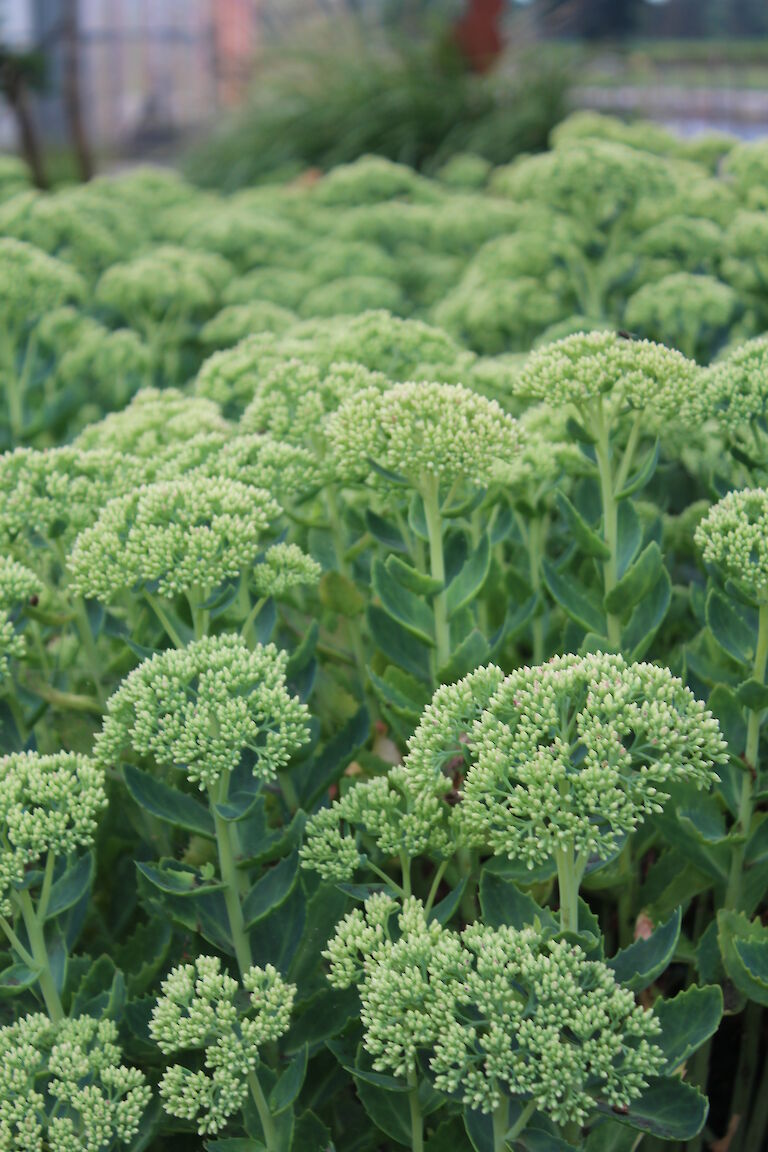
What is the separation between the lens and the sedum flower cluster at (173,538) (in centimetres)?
179

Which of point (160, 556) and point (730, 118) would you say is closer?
point (160, 556)

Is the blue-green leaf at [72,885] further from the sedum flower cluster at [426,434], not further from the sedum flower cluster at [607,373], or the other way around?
the sedum flower cluster at [607,373]

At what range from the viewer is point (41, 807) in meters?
1.67

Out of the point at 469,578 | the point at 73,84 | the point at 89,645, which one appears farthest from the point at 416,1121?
the point at 73,84

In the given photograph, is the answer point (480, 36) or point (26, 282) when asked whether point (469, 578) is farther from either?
point (480, 36)

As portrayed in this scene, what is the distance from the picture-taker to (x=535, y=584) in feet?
7.11

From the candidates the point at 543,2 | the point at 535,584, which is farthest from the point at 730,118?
the point at 535,584

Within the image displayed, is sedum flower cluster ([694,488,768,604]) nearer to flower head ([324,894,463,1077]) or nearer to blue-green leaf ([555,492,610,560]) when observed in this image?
blue-green leaf ([555,492,610,560])

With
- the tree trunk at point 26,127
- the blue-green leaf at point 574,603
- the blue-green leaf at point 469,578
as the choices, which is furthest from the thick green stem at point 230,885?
the tree trunk at point 26,127

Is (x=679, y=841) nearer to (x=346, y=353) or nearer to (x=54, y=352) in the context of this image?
(x=346, y=353)

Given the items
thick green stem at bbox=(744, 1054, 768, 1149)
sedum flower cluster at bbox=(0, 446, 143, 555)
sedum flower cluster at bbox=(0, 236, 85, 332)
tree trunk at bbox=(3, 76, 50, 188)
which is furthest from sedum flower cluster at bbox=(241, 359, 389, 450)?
tree trunk at bbox=(3, 76, 50, 188)

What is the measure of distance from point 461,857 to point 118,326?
2999 mm

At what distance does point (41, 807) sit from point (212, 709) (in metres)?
0.28

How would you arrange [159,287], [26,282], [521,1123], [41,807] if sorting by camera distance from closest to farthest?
[521,1123]
[41,807]
[26,282]
[159,287]
